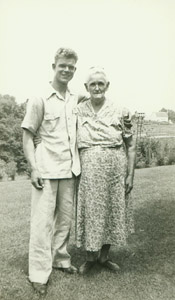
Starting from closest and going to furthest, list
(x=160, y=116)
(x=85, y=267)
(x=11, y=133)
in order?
(x=85, y=267)
(x=160, y=116)
(x=11, y=133)

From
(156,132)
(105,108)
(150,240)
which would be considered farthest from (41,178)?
(156,132)

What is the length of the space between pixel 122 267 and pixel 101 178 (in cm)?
109

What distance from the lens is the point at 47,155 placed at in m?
3.23

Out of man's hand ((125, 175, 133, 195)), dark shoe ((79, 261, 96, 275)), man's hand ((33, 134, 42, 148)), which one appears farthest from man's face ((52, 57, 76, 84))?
dark shoe ((79, 261, 96, 275))

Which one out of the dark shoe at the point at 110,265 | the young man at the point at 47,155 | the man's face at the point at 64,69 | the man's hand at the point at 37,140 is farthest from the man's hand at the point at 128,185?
the man's face at the point at 64,69

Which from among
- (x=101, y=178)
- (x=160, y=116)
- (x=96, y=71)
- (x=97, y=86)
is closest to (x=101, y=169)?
(x=101, y=178)

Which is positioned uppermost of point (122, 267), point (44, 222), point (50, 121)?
point (50, 121)

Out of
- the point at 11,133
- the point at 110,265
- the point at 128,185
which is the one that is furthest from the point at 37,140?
the point at 11,133

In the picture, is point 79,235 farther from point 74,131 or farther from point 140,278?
point 74,131

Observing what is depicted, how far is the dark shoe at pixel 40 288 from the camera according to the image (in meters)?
3.10

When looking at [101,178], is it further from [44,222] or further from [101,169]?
[44,222]

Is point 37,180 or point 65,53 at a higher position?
point 65,53

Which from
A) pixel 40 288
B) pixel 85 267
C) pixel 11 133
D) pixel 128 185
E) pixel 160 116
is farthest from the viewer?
pixel 11 133

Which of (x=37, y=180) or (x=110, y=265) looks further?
(x=110, y=265)
